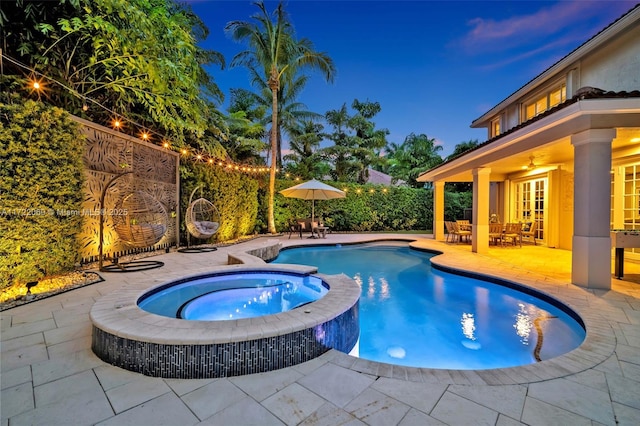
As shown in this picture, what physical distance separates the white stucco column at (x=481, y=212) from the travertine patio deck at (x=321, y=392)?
6441 millimetres

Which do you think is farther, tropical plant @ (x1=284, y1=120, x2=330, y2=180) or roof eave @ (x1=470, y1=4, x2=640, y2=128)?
tropical plant @ (x1=284, y1=120, x2=330, y2=180)

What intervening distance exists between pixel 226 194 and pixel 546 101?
12750 millimetres

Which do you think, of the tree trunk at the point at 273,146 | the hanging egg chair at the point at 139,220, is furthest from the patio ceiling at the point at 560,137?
the hanging egg chair at the point at 139,220

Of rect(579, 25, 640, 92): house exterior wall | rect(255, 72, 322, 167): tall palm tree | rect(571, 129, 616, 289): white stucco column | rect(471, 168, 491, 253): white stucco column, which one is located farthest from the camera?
rect(255, 72, 322, 167): tall palm tree

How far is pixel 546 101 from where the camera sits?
33.6 feet

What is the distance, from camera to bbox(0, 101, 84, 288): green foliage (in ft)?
14.4

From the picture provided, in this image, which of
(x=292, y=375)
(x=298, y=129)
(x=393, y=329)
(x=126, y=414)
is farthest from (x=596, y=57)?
(x=298, y=129)

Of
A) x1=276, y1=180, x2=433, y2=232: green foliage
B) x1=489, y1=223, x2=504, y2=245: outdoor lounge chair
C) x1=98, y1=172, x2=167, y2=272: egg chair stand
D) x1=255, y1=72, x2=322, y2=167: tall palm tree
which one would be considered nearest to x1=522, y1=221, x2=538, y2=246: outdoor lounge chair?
x1=489, y1=223, x2=504, y2=245: outdoor lounge chair

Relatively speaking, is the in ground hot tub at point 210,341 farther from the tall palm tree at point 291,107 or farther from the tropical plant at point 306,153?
the tall palm tree at point 291,107

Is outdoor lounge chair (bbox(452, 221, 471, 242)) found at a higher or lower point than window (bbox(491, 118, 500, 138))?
lower

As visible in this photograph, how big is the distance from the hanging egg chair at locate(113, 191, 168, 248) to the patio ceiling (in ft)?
29.8

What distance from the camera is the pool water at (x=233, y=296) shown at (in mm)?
4141

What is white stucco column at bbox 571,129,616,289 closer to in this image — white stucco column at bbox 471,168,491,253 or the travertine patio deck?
the travertine patio deck

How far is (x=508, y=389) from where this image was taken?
2.15m
